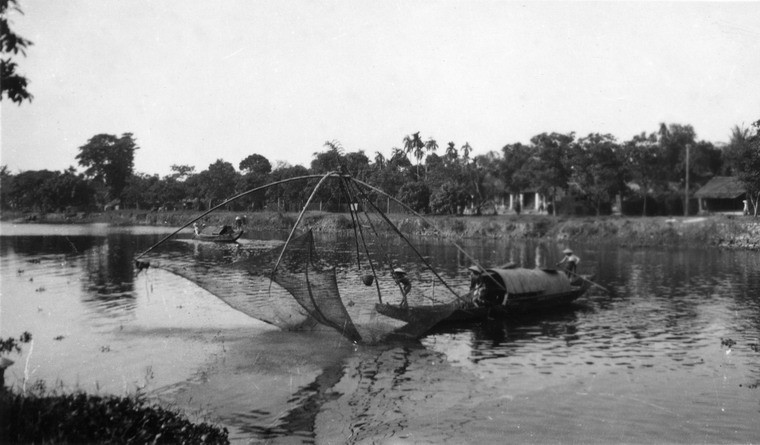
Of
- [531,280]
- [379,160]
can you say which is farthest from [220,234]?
[531,280]

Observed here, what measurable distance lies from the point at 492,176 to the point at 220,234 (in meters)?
28.3

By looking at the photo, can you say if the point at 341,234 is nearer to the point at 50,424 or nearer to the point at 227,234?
the point at 227,234

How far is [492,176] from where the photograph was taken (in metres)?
60.9

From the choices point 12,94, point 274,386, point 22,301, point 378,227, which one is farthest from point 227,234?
point 12,94

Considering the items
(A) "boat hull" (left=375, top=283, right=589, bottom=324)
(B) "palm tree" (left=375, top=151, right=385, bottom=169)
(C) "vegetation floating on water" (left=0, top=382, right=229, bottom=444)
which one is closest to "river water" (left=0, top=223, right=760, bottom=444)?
(A) "boat hull" (left=375, top=283, right=589, bottom=324)

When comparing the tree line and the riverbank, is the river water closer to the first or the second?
the riverbank

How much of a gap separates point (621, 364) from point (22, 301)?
1709 centimetres

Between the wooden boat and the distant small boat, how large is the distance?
2915 centimetres

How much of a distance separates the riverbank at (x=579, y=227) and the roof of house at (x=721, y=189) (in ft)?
18.6

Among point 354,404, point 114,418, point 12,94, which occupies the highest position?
point 12,94

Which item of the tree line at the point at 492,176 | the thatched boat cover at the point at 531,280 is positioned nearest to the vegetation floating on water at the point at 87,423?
the thatched boat cover at the point at 531,280

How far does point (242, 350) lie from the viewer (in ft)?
43.4

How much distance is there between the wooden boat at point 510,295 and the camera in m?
15.6

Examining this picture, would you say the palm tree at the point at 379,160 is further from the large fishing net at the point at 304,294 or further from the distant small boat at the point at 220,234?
the large fishing net at the point at 304,294
